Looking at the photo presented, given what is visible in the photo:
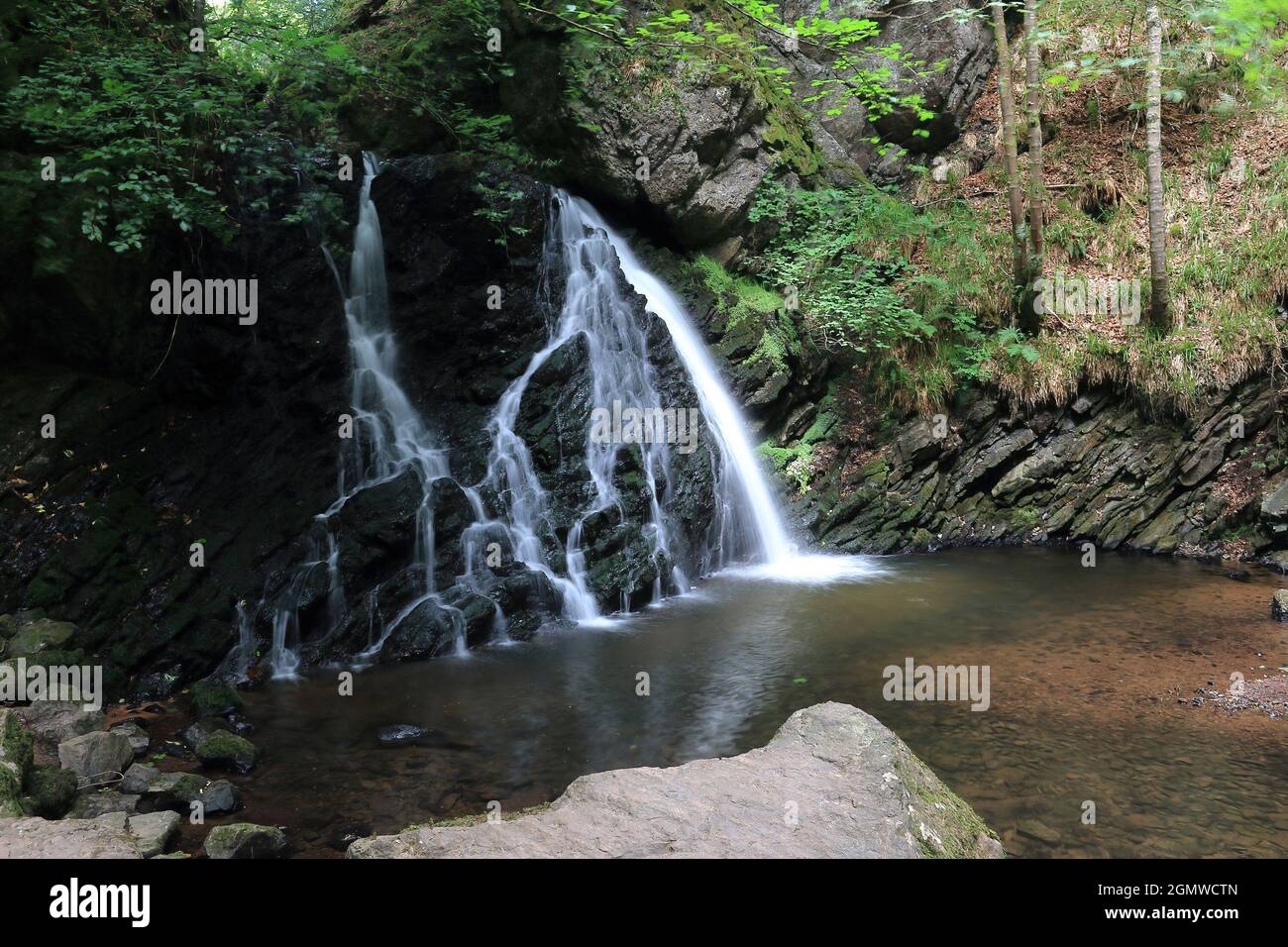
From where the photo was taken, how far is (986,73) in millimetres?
16031

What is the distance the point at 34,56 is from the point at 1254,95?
17147 mm

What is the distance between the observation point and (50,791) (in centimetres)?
481

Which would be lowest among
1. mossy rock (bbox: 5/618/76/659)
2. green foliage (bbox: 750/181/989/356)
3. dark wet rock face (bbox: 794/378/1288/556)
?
mossy rock (bbox: 5/618/76/659)

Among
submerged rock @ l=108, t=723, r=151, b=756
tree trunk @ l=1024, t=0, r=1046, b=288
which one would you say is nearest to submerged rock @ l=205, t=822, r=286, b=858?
submerged rock @ l=108, t=723, r=151, b=756

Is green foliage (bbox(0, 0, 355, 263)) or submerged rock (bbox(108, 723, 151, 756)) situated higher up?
green foliage (bbox(0, 0, 355, 263))

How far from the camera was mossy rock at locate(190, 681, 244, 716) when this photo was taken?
6633mm

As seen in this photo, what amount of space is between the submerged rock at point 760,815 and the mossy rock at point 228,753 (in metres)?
3.14

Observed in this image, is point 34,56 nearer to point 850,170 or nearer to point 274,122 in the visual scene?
point 274,122

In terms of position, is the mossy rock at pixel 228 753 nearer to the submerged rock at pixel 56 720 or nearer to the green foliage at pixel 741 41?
the submerged rock at pixel 56 720

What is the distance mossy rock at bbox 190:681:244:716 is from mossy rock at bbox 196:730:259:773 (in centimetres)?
79

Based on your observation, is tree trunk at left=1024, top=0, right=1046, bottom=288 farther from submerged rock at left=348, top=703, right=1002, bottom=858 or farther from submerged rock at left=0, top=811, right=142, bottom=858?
submerged rock at left=0, top=811, right=142, bottom=858

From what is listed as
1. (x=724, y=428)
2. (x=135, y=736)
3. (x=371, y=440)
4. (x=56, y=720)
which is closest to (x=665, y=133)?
(x=724, y=428)

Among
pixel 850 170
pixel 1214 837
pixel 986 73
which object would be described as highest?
pixel 986 73
